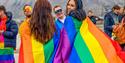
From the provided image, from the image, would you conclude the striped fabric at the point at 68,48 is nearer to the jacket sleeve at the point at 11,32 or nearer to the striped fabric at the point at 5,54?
the striped fabric at the point at 5,54

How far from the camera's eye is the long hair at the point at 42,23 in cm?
756

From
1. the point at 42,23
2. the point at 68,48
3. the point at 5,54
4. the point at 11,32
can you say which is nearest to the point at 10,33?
the point at 11,32

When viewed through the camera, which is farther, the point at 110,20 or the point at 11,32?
the point at 110,20

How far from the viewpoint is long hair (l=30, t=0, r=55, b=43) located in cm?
756

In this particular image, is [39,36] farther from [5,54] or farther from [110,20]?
[110,20]

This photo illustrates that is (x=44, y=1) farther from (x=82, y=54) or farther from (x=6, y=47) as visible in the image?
(x=6, y=47)

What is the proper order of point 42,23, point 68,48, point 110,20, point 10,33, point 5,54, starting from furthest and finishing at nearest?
point 110,20, point 10,33, point 5,54, point 42,23, point 68,48

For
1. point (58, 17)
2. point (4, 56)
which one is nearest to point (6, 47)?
point (4, 56)

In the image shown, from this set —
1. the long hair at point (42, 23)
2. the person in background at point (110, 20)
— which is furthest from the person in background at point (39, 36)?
the person in background at point (110, 20)

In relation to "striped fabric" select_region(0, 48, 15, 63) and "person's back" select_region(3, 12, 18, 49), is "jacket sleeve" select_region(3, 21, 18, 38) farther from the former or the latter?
"striped fabric" select_region(0, 48, 15, 63)

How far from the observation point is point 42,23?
7594mm

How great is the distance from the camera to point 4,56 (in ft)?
30.8

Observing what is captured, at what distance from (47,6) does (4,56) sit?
2051 mm

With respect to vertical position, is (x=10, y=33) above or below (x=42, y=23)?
below
